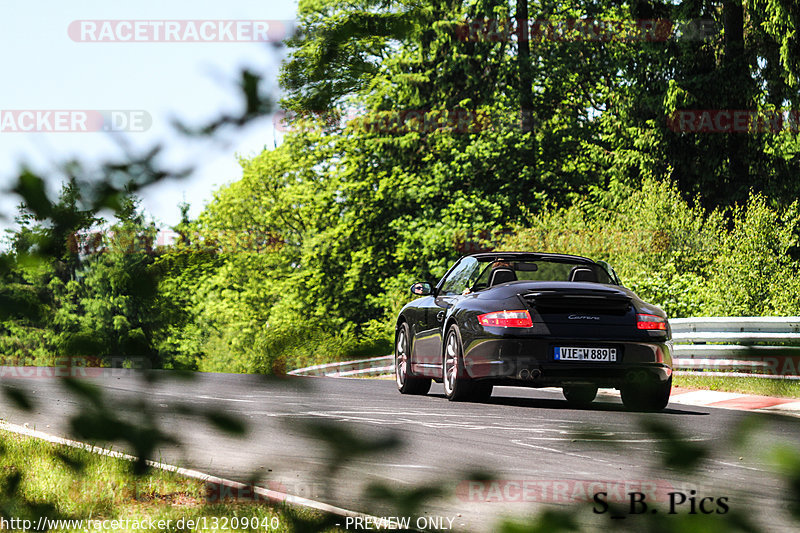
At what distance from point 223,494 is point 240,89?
218cm

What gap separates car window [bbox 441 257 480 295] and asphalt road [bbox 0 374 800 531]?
32.7 feet

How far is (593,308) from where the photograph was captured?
10.7 m

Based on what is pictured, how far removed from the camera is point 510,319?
10617 mm

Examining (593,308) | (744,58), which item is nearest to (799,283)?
(593,308)

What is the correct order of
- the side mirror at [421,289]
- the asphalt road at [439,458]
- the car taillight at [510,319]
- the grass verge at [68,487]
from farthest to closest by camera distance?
the side mirror at [421,289] < the car taillight at [510,319] < the grass verge at [68,487] < the asphalt road at [439,458]

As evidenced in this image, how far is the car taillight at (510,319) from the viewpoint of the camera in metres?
10.6

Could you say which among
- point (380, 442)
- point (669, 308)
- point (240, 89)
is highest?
point (240, 89)

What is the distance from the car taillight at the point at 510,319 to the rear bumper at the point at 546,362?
0.49 feet

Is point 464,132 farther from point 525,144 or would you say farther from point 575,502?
point 575,502

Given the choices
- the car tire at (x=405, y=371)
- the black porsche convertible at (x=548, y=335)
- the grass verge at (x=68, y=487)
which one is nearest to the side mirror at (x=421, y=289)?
the black porsche convertible at (x=548, y=335)

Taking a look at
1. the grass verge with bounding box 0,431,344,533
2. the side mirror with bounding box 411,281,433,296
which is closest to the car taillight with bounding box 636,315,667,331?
the side mirror with bounding box 411,281,433,296

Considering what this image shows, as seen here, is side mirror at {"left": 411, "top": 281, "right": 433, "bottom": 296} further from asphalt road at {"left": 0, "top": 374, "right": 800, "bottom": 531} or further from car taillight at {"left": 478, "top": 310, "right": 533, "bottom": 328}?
asphalt road at {"left": 0, "top": 374, "right": 800, "bottom": 531}

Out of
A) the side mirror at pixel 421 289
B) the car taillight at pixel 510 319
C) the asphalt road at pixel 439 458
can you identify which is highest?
the asphalt road at pixel 439 458

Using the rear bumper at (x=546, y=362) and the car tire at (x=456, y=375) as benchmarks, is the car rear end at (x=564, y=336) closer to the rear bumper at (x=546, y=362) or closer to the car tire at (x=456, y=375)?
the rear bumper at (x=546, y=362)
